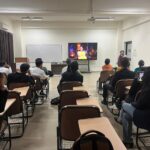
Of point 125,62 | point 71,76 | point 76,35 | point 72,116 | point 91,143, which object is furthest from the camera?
point 76,35

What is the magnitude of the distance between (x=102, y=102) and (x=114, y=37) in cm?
733

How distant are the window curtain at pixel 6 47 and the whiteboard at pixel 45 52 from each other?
1.63 metres

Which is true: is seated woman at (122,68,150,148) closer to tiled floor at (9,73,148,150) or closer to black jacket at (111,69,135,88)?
tiled floor at (9,73,148,150)

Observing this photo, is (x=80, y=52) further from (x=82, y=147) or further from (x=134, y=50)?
(x=82, y=147)

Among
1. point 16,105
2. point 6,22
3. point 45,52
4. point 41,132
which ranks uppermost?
point 6,22

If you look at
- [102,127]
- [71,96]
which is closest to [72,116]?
[102,127]

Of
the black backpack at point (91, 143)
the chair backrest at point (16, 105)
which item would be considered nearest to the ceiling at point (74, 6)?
the chair backrest at point (16, 105)

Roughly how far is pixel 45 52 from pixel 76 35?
2058 mm

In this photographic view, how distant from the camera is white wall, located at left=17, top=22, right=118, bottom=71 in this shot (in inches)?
447

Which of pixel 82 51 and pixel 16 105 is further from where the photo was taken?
pixel 82 51

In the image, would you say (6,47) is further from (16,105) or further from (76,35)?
(16,105)

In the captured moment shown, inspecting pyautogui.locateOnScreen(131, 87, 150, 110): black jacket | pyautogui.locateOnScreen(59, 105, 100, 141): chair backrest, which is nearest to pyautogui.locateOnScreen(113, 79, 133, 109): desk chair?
pyautogui.locateOnScreen(131, 87, 150, 110): black jacket

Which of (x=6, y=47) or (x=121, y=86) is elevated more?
(x=6, y=47)

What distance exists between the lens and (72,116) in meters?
2.08
